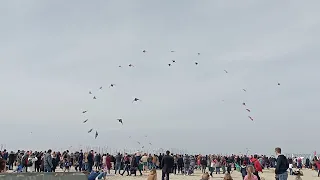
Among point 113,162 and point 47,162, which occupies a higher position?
point 47,162

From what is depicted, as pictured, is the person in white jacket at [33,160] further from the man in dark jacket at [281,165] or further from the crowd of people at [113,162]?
the man in dark jacket at [281,165]

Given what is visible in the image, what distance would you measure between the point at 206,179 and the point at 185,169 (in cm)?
2150

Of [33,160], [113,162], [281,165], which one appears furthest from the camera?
[113,162]

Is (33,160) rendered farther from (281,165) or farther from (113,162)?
Answer: (281,165)

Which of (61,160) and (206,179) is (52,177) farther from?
(61,160)

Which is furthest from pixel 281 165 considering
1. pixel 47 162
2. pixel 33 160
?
pixel 33 160

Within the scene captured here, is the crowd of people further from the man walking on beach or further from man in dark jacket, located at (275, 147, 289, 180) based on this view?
man in dark jacket, located at (275, 147, 289, 180)

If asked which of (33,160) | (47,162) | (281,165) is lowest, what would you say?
(47,162)

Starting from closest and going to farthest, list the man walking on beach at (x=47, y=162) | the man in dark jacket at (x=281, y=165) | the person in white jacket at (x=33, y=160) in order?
the man in dark jacket at (x=281, y=165) < the man walking on beach at (x=47, y=162) < the person in white jacket at (x=33, y=160)

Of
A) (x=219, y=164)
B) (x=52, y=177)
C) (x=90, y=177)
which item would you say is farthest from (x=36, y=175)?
(x=219, y=164)

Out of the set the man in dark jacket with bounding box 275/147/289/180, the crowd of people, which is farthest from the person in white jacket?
the man in dark jacket with bounding box 275/147/289/180

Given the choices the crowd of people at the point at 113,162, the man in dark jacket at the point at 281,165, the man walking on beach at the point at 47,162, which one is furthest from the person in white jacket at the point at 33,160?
the man in dark jacket at the point at 281,165

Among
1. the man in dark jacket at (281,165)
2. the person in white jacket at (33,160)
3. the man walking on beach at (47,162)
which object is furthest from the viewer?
the person in white jacket at (33,160)

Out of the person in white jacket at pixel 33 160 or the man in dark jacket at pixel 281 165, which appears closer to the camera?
the man in dark jacket at pixel 281 165
